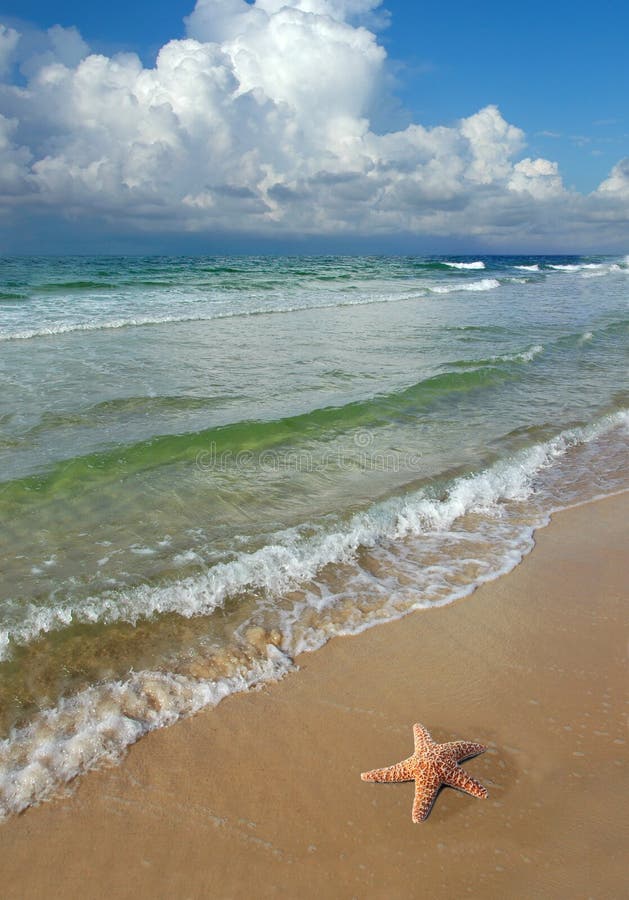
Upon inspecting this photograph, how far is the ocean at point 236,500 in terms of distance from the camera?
13.5ft

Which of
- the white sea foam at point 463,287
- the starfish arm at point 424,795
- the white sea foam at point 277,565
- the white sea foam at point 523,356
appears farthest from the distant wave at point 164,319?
the starfish arm at point 424,795

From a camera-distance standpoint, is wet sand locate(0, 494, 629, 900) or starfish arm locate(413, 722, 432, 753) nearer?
wet sand locate(0, 494, 629, 900)

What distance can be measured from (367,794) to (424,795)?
0.33 meters

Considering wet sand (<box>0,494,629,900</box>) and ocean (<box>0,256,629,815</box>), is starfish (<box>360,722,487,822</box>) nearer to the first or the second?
wet sand (<box>0,494,629,900</box>)

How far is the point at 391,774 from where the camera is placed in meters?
3.29

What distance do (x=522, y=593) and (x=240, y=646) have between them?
8.99ft

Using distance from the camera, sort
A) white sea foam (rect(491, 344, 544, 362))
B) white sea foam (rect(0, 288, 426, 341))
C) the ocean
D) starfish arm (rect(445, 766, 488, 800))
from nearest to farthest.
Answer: starfish arm (rect(445, 766, 488, 800)) → the ocean → white sea foam (rect(491, 344, 544, 362)) → white sea foam (rect(0, 288, 426, 341))

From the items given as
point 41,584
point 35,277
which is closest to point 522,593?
point 41,584

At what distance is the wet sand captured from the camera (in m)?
2.82

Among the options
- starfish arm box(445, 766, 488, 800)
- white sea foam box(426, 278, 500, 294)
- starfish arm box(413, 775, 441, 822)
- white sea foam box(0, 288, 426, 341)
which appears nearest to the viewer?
starfish arm box(413, 775, 441, 822)

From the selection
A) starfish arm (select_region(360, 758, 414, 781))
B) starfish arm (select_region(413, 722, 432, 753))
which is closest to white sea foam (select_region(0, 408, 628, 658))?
starfish arm (select_region(413, 722, 432, 753))

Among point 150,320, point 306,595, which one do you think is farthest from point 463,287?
point 306,595

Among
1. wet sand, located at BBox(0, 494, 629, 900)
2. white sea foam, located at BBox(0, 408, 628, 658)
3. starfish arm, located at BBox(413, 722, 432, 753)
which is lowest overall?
wet sand, located at BBox(0, 494, 629, 900)

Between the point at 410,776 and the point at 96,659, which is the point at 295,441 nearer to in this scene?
the point at 96,659
